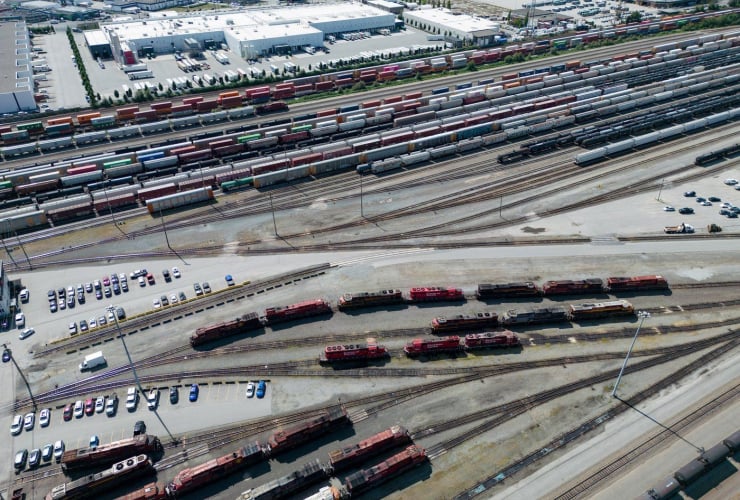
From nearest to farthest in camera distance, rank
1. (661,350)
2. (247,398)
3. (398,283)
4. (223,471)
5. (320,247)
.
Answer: (223,471)
(247,398)
(661,350)
(398,283)
(320,247)

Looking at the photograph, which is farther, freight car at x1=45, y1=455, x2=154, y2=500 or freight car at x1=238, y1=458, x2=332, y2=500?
freight car at x1=45, y1=455, x2=154, y2=500

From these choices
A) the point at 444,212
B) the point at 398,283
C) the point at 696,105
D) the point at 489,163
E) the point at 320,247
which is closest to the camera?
the point at 398,283

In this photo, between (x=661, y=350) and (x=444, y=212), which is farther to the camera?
(x=444, y=212)

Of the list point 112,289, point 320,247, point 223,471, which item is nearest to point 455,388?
point 223,471

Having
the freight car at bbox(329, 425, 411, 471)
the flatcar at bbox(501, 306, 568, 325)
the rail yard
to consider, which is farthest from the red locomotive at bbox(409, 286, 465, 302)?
the freight car at bbox(329, 425, 411, 471)

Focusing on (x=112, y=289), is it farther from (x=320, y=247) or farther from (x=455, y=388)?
(x=455, y=388)

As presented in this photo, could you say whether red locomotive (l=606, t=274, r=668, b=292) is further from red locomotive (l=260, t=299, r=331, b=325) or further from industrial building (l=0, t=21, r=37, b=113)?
industrial building (l=0, t=21, r=37, b=113)

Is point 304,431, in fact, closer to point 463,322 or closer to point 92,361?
point 463,322
